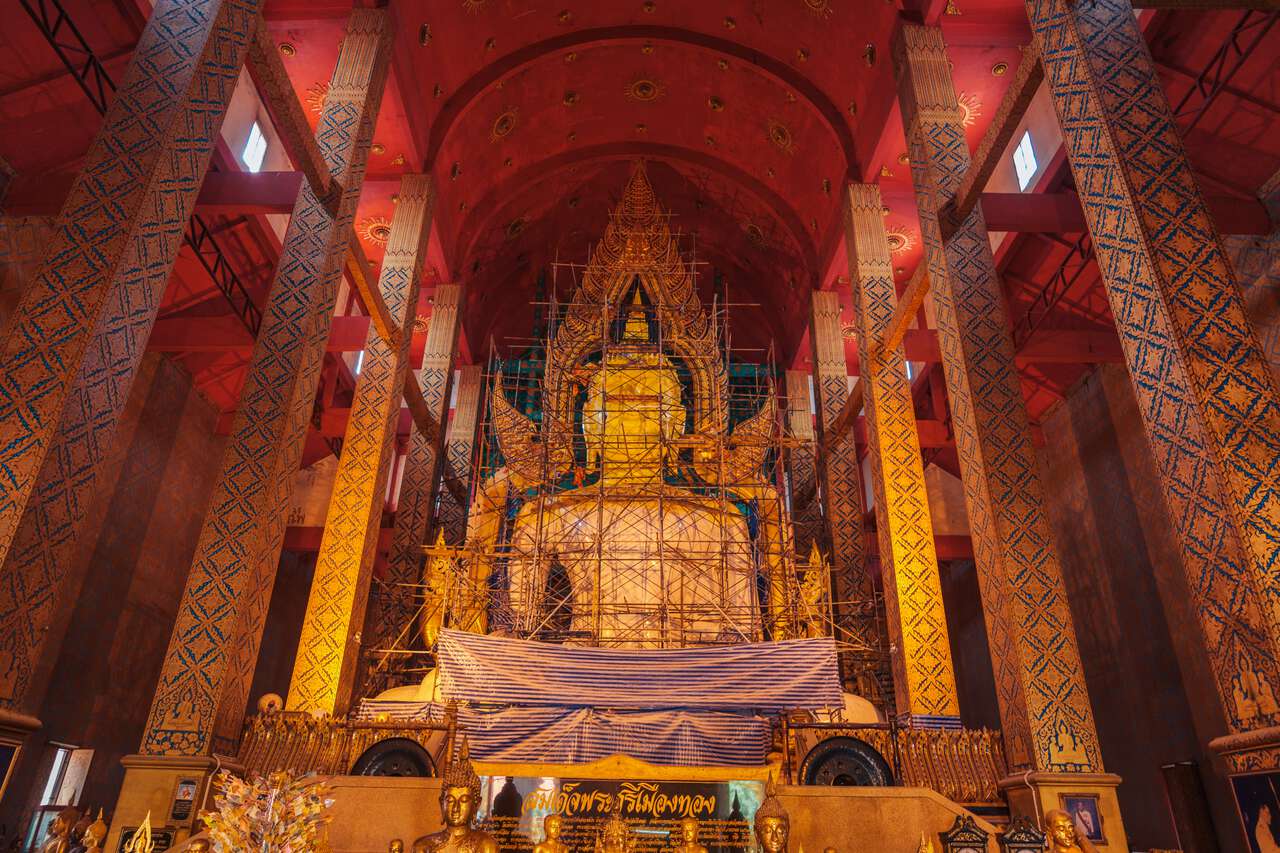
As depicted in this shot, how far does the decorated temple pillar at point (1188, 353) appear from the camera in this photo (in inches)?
166

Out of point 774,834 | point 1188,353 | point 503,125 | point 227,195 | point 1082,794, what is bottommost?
point 774,834

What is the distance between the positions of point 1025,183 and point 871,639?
22.9ft

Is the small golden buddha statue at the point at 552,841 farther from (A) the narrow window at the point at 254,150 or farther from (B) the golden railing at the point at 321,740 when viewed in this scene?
(A) the narrow window at the point at 254,150

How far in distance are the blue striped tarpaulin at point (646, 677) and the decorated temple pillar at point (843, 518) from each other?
3.00 metres

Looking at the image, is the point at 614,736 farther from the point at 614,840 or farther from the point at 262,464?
the point at 262,464

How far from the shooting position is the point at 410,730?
743 centimetres

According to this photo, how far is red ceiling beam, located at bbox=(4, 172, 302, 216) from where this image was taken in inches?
347

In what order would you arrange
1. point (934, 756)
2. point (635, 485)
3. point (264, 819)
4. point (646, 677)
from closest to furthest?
point (264, 819) → point (934, 756) → point (646, 677) → point (635, 485)

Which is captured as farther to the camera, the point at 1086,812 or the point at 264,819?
the point at 1086,812

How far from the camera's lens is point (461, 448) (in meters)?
16.0

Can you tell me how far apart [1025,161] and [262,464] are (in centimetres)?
1090

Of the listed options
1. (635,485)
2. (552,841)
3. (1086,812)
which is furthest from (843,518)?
(552,841)

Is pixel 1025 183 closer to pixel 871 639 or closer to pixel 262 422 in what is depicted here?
pixel 871 639

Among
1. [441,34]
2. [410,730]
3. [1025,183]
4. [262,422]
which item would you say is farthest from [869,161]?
[410,730]
